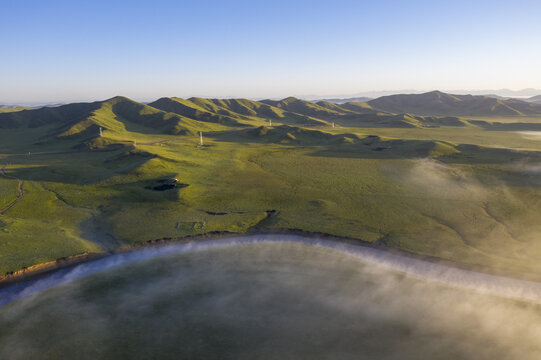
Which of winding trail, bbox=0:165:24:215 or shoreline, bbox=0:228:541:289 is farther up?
winding trail, bbox=0:165:24:215

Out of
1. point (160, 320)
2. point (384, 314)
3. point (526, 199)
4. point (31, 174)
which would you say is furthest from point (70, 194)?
point (526, 199)

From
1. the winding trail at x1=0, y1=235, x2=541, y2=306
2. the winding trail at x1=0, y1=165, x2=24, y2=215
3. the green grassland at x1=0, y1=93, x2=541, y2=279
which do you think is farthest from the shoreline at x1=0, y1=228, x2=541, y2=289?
the winding trail at x1=0, y1=165, x2=24, y2=215

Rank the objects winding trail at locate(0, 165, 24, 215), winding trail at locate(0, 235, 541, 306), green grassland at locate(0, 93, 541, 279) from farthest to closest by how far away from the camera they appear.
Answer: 1. winding trail at locate(0, 165, 24, 215)
2. green grassland at locate(0, 93, 541, 279)
3. winding trail at locate(0, 235, 541, 306)

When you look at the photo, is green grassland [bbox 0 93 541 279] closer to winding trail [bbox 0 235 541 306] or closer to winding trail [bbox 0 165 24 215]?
winding trail [bbox 0 165 24 215]

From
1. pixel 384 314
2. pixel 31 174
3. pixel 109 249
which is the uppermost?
pixel 31 174

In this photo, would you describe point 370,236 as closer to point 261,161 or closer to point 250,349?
point 250,349

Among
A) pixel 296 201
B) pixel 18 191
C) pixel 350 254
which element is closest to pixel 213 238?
pixel 350 254

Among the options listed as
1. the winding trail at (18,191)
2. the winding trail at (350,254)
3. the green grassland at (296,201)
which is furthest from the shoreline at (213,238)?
the winding trail at (18,191)
